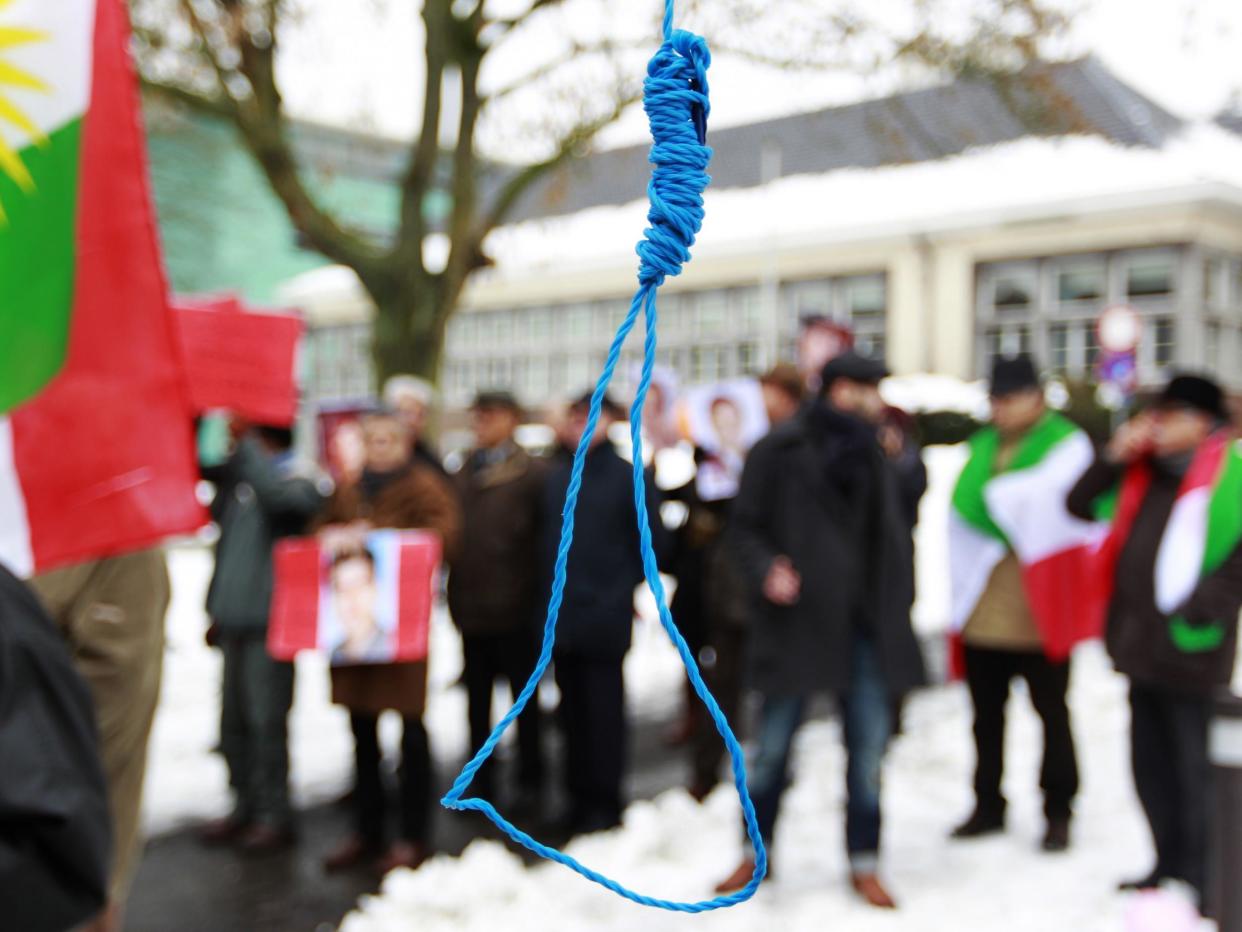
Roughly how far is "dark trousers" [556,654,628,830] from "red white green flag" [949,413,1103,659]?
1484 mm

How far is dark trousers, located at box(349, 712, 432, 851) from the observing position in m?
4.72

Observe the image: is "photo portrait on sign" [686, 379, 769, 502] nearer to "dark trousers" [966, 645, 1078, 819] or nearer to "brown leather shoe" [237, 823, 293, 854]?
"dark trousers" [966, 645, 1078, 819]

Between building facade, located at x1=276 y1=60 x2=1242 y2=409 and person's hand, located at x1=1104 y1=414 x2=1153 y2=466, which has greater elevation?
building facade, located at x1=276 y1=60 x2=1242 y2=409

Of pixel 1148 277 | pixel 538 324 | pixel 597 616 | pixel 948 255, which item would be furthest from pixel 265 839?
pixel 538 324

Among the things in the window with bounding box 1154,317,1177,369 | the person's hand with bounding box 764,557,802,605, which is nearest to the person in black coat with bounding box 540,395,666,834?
the person's hand with bounding box 764,557,802,605

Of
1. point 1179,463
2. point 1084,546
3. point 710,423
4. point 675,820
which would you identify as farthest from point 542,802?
point 1179,463

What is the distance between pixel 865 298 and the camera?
2316 cm

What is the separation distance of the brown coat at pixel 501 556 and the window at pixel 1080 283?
1838cm

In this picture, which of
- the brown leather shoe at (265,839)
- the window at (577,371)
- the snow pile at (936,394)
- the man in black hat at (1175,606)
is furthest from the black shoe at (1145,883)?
the window at (577,371)

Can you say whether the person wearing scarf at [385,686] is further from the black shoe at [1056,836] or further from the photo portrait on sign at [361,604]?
the black shoe at [1056,836]

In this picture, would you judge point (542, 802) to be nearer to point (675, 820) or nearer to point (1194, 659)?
point (675, 820)

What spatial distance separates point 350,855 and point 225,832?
0.72 metres

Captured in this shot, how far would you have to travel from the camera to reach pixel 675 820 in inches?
190

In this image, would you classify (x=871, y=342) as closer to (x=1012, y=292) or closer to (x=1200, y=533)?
(x=1012, y=292)
